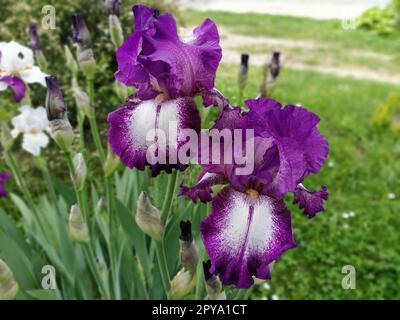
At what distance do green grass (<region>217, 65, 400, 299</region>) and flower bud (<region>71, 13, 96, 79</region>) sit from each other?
422 millimetres

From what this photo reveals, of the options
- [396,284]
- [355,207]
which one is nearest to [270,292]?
[396,284]

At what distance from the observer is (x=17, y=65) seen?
1441 mm

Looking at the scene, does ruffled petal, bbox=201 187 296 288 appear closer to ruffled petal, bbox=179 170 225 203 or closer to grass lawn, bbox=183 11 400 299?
ruffled petal, bbox=179 170 225 203

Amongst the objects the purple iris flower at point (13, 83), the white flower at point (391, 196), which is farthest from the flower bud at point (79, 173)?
the white flower at point (391, 196)

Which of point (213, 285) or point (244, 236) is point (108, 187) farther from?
point (244, 236)

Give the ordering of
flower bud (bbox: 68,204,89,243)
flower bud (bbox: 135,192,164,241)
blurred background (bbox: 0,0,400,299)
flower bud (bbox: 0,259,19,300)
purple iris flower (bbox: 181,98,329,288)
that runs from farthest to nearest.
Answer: blurred background (bbox: 0,0,400,299) < flower bud (bbox: 68,204,89,243) < flower bud (bbox: 0,259,19,300) < flower bud (bbox: 135,192,164,241) < purple iris flower (bbox: 181,98,329,288)

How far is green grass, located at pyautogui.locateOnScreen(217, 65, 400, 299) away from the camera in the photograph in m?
2.53

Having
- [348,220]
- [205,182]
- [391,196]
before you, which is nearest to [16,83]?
[205,182]

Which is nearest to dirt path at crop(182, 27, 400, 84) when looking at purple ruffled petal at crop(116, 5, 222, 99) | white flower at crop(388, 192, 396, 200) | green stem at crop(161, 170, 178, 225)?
white flower at crop(388, 192, 396, 200)

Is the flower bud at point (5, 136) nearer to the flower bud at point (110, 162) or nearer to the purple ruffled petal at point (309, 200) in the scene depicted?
the flower bud at point (110, 162)

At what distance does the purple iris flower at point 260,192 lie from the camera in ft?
2.45

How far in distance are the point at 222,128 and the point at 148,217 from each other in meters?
0.33

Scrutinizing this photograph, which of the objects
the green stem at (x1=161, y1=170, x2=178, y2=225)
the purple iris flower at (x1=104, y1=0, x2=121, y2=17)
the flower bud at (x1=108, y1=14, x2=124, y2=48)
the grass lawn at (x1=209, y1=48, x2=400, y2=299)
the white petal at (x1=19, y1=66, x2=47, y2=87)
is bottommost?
the grass lawn at (x1=209, y1=48, x2=400, y2=299)
